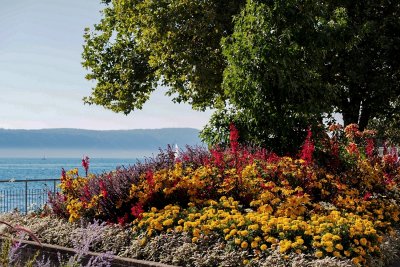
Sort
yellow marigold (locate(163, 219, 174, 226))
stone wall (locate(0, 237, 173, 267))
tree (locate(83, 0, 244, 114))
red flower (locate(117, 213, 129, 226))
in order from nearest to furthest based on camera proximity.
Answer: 1. stone wall (locate(0, 237, 173, 267))
2. yellow marigold (locate(163, 219, 174, 226))
3. red flower (locate(117, 213, 129, 226))
4. tree (locate(83, 0, 244, 114))

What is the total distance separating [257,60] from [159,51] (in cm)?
1018

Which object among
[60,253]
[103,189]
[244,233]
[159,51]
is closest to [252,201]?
[244,233]

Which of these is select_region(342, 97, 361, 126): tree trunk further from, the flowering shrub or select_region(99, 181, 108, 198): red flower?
select_region(99, 181, 108, 198): red flower

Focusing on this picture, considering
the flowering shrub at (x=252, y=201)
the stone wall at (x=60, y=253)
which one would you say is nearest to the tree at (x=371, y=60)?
the flowering shrub at (x=252, y=201)

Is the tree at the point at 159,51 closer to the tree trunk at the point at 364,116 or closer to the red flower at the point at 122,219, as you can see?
the tree trunk at the point at 364,116

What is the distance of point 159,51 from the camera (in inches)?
909

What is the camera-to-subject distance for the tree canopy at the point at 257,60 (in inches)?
543

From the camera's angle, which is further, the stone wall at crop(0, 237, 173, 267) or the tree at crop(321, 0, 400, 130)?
the tree at crop(321, 0, 400, 130)

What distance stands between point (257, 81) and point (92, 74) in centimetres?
1405

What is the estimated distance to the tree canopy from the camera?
45.2 feet

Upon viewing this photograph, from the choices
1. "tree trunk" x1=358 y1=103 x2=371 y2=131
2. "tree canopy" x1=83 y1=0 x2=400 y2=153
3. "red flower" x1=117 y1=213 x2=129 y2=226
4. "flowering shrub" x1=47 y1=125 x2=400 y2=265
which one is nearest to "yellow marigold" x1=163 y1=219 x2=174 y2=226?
"flowering shrub" x1=47 y1=125 x2=400 y2=265

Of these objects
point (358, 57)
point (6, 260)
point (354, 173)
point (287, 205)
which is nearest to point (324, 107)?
point (354, 173)

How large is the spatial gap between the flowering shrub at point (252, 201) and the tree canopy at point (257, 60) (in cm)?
197

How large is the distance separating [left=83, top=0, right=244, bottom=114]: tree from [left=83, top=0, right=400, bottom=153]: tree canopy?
0.04 m
